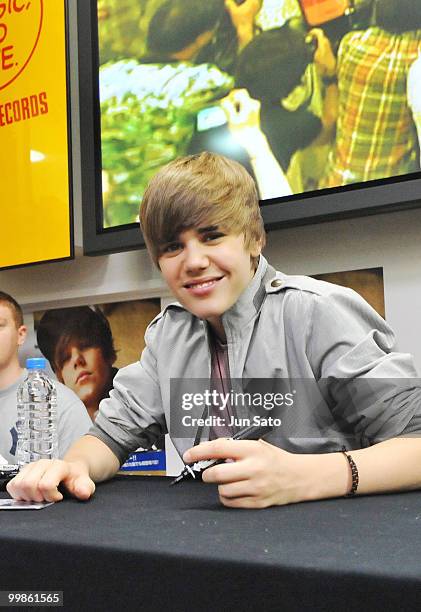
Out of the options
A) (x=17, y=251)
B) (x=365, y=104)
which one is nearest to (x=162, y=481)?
(x=365, y=104)

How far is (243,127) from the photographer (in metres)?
1.55

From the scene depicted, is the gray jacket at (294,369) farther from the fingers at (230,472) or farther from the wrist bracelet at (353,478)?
the fingers at (230,472)

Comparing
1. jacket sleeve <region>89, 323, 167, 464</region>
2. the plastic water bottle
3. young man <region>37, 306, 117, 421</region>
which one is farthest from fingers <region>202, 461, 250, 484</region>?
young man <region>37, 306, 117, 421</region>

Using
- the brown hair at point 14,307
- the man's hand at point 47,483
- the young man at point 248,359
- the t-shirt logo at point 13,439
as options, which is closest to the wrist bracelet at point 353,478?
the young man at point 248,359

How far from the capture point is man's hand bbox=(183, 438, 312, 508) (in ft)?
2.12

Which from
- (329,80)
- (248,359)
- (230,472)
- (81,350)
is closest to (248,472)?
(230,472)

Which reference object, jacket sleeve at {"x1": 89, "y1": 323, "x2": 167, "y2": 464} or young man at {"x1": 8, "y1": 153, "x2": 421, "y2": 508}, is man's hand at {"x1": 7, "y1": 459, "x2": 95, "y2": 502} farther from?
jacket sleeve at {"x1": 89, "y1": 323, "x2": 167, "y2": 464}

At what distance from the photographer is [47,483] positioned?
0.75m

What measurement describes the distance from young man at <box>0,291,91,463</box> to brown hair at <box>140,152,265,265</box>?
0.91 m

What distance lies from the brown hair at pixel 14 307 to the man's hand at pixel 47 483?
127 centimetres

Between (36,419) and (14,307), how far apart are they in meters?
0.41

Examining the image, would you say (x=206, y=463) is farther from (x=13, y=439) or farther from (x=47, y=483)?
(x=13, y=439)

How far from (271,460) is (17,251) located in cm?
149

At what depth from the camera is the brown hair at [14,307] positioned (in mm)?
1999
